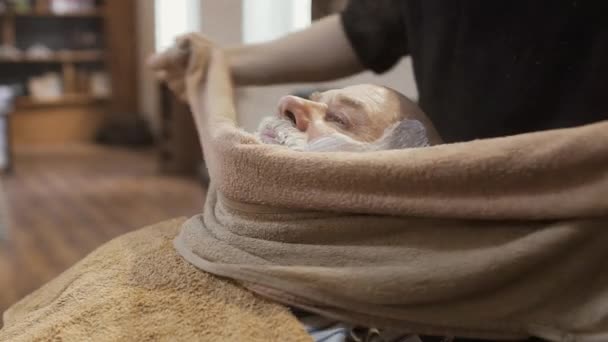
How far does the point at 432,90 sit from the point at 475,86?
5cm

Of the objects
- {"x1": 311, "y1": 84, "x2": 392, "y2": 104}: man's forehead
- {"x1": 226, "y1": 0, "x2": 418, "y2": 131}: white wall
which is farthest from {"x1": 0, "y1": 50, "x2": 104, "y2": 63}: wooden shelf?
{"x1": 311, "y1": 84, "x2": 392, "y2": 104}: man's forehead

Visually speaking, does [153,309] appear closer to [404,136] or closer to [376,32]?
[404,136]

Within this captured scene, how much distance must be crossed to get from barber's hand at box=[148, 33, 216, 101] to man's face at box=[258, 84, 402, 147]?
0.96 ft

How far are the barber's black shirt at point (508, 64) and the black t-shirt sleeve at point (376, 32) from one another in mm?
42

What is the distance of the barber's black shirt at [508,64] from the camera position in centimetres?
58

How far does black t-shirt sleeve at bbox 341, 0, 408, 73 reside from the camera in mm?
808

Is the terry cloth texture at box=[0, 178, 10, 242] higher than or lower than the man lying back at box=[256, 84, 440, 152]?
lower

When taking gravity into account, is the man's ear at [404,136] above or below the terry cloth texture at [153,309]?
above

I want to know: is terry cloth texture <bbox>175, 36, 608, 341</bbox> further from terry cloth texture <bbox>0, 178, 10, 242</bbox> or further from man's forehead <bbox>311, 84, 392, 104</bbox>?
terry cloth texture <bbox>0, 178, 10, 242</bbox>

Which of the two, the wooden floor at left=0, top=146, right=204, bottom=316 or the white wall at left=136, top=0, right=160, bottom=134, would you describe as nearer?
the wooden floor at left=0, top=146, right=204, bottom=316

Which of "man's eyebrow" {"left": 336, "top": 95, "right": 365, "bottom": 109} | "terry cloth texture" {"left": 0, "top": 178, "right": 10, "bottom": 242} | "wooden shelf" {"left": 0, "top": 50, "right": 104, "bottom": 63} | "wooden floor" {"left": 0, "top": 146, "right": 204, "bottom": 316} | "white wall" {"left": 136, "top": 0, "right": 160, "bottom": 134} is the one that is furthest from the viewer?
"wooden shelf" {"left": 0, "top": 50, "right": 104, "bottom": 63}

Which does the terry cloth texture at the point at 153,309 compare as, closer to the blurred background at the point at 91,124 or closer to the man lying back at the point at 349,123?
the man lying back at the point at 349,123

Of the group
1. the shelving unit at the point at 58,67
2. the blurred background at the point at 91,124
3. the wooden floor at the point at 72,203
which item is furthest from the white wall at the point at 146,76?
the wooden floor at the point at 72,203

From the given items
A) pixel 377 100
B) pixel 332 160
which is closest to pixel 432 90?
pixel 377 100
